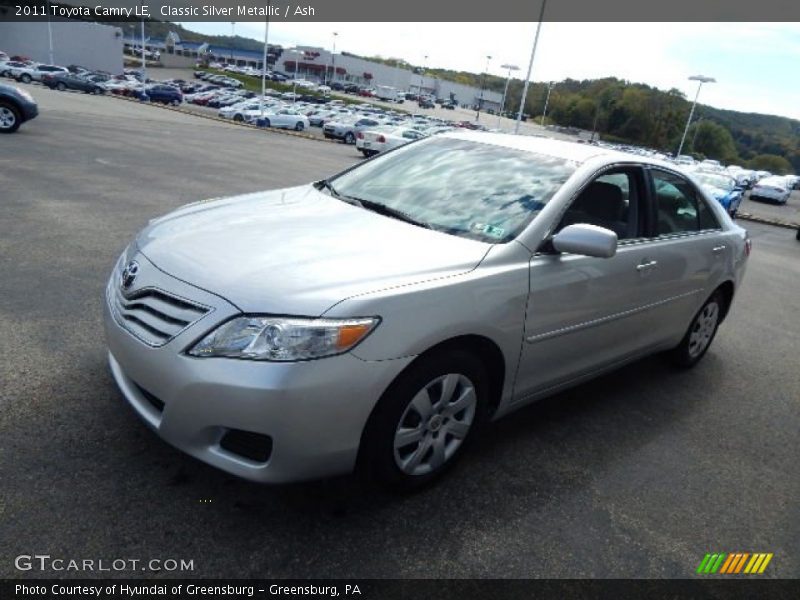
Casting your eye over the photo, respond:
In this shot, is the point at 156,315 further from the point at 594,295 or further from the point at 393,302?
the point at 594,295

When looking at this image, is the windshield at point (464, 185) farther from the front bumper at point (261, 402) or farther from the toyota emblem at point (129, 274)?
the toyota emblem at point (129, 274)

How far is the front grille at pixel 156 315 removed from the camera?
2297 mm

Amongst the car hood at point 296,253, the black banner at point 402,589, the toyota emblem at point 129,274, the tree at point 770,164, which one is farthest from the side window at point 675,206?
the tree at point 770,164

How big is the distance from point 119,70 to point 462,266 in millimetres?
85123

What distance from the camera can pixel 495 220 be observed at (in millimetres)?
3031

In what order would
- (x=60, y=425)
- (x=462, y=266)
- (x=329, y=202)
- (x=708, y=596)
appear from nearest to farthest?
(x=708, y=596) → (x=462, y=266) → (x=60, y=425) → (x=329, y=202)

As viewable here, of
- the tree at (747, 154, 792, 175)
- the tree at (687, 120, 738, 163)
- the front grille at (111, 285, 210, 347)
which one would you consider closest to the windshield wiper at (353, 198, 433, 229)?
the front grille at (111, 285, 210, 347)

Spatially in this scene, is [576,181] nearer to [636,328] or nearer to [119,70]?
[636,328]

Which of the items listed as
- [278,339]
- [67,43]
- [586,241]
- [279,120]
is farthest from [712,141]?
[278,339]

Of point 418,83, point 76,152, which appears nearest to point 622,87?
point 418,83

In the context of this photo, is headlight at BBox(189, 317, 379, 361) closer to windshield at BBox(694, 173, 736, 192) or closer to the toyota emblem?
the toyota emblem

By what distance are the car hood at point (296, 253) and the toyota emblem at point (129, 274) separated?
77 millimetres

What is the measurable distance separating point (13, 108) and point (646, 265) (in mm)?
13856

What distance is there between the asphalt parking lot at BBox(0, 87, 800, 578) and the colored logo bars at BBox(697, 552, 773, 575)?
0.15 feet
